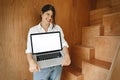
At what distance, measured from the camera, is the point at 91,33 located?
83.6 inches

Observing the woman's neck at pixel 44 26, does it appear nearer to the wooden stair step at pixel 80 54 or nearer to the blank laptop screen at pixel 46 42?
the blank laptop screen at pixel 46 42

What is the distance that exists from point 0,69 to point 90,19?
1.45 metres

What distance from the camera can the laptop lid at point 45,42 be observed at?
149 cm

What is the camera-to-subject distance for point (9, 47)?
5.69 ft

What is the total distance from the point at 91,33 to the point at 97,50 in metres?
0.29

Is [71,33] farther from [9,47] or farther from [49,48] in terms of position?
[9,47]

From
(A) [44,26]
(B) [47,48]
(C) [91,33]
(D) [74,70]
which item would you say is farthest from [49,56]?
(C) [91,33]

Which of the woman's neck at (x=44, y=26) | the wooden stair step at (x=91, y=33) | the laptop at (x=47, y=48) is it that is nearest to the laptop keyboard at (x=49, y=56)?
the laptop at (x=47, y=48)

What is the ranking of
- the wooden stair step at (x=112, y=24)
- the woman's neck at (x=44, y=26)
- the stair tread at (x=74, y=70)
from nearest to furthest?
the woman's neck at (x=44, y=26) → the wooden stair step at (x=112, y=24) → the stair tread at (x=74, y=70)

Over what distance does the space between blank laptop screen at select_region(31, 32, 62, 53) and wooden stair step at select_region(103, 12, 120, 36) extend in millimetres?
677

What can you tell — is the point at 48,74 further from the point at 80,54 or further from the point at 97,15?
the point at 97,15

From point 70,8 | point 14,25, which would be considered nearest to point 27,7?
point 14,25

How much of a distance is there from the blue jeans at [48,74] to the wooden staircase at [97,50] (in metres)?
0.36

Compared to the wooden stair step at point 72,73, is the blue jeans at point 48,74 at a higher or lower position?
higher
